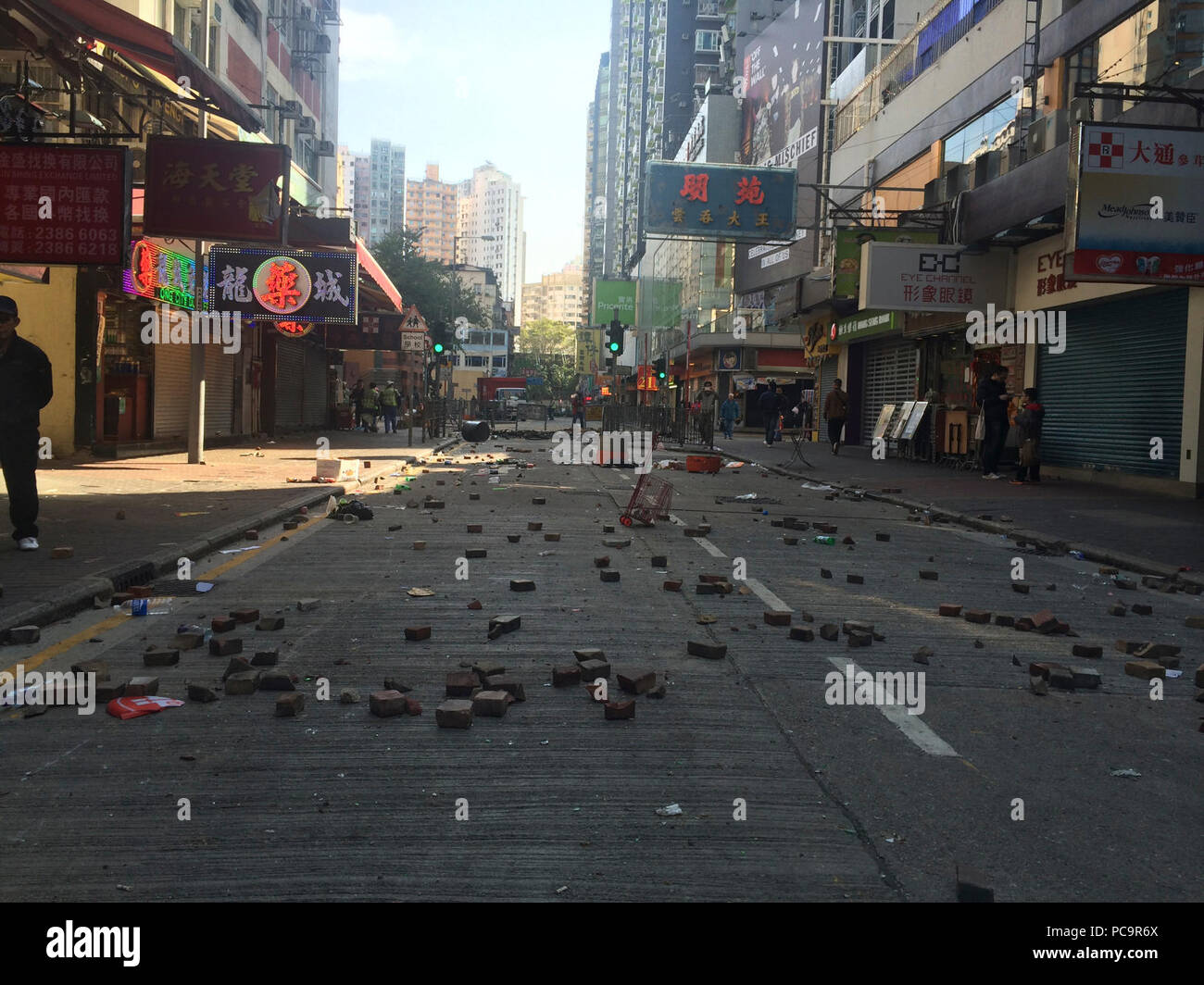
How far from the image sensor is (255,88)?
3766 centimetres

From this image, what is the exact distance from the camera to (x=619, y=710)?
4816 millimetres

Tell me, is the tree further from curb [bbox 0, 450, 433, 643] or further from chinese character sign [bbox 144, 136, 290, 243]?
curb [bbox 0, 450, 433, 643]

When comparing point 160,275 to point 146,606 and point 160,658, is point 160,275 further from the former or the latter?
point 160,658

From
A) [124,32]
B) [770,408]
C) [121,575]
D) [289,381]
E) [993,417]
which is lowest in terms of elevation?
[121,575]

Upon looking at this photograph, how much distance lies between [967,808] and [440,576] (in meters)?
5.32

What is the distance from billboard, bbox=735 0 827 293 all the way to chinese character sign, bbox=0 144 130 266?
30194mm

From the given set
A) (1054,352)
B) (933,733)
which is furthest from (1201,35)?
(933,733)

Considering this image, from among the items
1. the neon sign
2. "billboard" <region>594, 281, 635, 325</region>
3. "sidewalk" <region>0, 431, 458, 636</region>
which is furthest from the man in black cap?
"billboard" <region>594, 281, 635, 325</region>

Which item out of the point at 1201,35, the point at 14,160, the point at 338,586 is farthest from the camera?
the point at 1201,35

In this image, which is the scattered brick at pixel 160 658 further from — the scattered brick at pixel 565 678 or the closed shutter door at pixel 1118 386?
the closed shutter door at pixel 1118 386

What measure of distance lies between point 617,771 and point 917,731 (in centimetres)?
142

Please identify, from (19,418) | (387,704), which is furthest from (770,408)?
(387,704)
